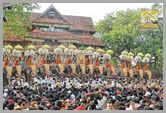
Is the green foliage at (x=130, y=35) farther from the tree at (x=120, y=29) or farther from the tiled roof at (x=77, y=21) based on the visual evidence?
the tiled roof at (x=77, y=21)

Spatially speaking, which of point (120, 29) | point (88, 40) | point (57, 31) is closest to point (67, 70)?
point (57, 31)

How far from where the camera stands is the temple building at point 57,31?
23.9 metres

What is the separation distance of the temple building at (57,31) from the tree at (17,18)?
429 centimetres

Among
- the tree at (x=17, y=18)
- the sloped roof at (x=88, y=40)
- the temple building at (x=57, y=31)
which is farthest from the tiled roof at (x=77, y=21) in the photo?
the tree at (x=17, y=18)

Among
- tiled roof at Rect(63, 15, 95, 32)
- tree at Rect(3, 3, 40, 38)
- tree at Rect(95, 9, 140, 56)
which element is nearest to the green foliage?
tree at Rect(95, 9, 140, 56)

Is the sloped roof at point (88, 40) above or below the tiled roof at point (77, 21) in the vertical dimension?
below

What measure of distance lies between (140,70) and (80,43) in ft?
24.1

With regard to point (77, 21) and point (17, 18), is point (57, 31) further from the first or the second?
point (17, 18)

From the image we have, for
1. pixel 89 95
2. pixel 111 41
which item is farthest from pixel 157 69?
pixel 89 95

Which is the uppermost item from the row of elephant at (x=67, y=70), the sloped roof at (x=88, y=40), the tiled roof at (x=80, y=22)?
the tiled roof at (x=80, y=22)

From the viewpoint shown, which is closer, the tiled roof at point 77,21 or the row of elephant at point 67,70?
the row of elephant at point 67,70

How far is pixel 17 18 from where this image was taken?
1712 cm

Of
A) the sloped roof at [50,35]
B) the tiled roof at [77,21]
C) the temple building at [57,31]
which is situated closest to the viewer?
the temple building at [57,31]

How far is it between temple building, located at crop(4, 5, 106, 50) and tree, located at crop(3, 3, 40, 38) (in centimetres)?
429
